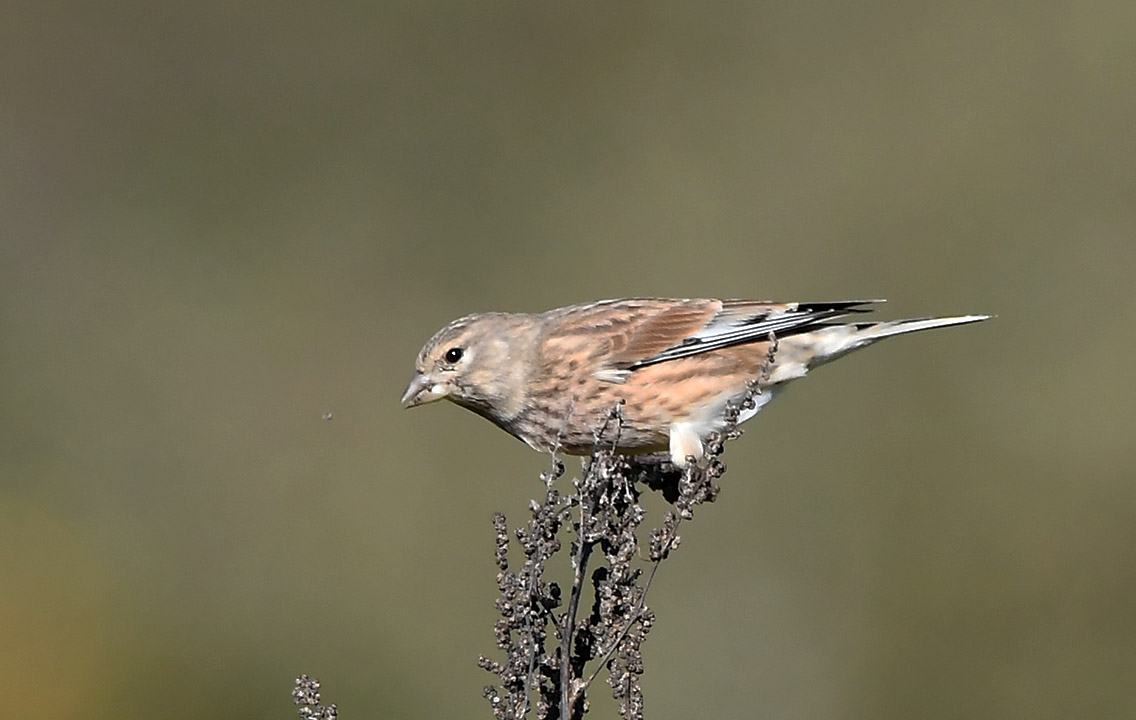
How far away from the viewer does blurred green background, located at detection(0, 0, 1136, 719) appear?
732cm

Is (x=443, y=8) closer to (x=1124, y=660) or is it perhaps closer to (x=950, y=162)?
(x=950, y=162)

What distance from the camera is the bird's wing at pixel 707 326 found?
17.3ft

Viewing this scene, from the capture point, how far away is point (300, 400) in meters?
8.64

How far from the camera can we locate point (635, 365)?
530 centimetres

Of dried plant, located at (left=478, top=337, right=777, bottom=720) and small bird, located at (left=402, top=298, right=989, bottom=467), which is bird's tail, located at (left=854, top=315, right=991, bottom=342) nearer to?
small bird, located at (left=402, top=298, right=989, bottom=467)

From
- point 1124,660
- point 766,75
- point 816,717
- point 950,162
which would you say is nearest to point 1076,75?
point 950,162

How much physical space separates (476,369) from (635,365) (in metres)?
0.63

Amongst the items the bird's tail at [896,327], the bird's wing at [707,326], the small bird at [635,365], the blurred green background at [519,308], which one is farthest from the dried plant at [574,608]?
the blurred green background at [519,308]

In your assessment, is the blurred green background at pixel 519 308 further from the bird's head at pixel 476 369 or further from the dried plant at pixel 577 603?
Answer: the dried plant at pixel 577 603

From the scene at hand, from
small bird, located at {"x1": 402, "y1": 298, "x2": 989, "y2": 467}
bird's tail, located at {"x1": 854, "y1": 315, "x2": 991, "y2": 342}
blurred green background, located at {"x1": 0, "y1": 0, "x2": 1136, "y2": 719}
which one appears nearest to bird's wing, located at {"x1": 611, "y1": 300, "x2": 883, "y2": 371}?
small bird, located at {"x1": 402, "y1": 298, "x2": 989, "y2": 467}

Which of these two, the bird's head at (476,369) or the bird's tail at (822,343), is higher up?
the bird's tail at (822,343)

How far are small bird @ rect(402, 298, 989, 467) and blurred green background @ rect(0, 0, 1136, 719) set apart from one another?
6.31 feet

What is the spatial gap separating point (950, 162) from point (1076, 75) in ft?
4.33

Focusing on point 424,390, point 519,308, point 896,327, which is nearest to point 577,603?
point 424,390
